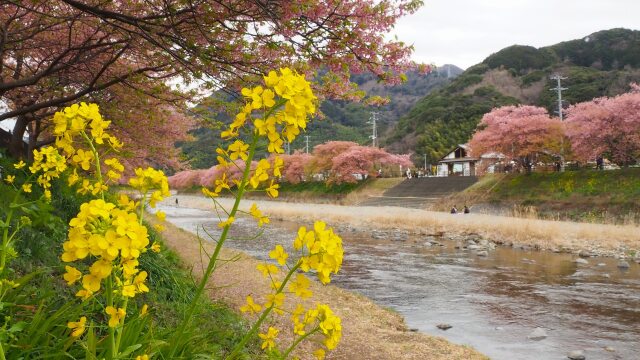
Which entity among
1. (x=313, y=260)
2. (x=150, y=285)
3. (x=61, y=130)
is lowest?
(x=150, y=285)

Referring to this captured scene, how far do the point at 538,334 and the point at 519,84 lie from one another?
88.5 meters

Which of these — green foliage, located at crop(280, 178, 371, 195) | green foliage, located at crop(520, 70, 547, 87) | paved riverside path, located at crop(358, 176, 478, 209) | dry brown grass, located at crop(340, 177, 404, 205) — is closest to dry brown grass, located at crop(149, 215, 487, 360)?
paved riverside path, located at crop(358, 176, 478, 209)

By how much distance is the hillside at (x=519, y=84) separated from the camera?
67375mm

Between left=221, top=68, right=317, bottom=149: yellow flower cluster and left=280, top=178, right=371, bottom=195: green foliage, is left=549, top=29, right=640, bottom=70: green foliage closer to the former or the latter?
left=280, top=178, right=371, bottom=195: green foliage

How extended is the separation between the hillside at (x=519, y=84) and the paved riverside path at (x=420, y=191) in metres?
27.4

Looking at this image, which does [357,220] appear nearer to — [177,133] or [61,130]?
[177,133]

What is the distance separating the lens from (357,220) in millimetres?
25953

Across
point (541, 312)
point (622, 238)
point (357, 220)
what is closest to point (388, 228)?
point (357, 220)

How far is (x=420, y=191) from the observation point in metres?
39.8

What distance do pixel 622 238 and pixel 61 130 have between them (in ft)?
62.5

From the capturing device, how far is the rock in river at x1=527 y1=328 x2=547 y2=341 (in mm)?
7381

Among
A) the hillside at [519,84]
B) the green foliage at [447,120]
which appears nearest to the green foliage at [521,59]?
the hillside at [519,84]

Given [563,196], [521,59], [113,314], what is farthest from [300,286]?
[521,59]

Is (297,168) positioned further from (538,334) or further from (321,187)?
(538,334)
